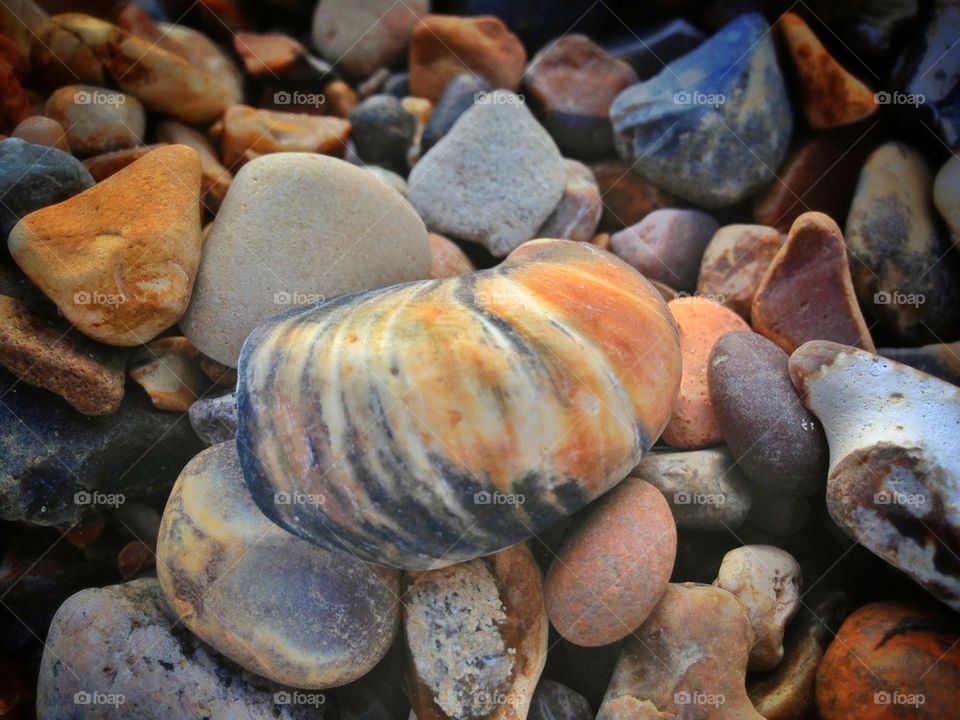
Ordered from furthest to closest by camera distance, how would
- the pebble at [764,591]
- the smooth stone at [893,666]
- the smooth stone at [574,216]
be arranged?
the smooth stone at [574,216] < the pebble at [764,591] < the smooth stone at [893,666]

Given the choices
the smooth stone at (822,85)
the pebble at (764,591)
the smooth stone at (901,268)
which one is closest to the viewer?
the pebble at (764,591)

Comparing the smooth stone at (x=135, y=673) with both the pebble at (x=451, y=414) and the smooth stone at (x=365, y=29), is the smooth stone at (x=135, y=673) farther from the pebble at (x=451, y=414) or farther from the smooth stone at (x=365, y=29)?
the smooth stone at (x=365, y=29)

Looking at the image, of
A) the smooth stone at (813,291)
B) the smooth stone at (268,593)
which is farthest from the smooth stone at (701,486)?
the smooth stone at (268,593)

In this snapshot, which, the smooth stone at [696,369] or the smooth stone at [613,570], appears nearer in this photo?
the smooth stone at [613,570]

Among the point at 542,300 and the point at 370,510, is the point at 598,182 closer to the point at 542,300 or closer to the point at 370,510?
the point at 542,300

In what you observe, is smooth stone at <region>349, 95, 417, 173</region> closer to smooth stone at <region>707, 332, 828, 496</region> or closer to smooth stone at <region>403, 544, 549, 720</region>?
smooth stone at <region>707, 332, 828, 496</region>

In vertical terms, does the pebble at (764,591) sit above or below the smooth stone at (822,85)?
below

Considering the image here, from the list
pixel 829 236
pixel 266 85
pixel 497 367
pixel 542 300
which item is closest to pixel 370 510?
pixel 497 367
